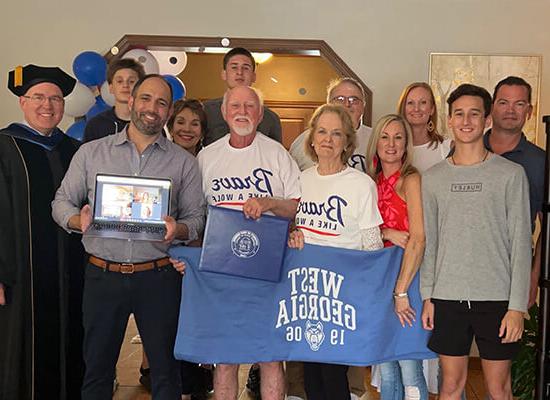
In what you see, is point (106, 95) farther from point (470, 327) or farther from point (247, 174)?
point (470, 327)

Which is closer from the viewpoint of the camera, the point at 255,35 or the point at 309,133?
the point at 309,133

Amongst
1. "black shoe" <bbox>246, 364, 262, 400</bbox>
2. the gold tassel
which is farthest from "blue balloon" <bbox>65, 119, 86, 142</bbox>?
"black shoe" <bbox>246, 364, 262, 400</bbox>

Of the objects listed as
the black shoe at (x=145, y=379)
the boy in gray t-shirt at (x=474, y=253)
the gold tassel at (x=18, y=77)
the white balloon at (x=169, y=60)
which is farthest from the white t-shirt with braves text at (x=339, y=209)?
the white balloon at (x=169, y=60)

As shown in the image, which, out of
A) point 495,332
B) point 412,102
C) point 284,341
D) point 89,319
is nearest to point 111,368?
point 89,319

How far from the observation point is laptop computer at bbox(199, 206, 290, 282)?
8.85ft

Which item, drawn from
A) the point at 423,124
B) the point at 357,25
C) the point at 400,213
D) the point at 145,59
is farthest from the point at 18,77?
the point at 357,25

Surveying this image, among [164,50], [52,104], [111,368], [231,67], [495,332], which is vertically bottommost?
[111,368]

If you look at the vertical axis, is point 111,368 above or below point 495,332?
below

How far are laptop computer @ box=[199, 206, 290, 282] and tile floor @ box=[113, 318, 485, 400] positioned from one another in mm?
1454

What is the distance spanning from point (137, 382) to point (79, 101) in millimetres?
1897

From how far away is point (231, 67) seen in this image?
3648 millimetres

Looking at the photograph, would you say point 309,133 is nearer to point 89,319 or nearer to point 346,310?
point 346,310

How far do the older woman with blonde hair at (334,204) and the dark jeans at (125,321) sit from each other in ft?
1.95

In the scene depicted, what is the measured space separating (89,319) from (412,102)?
1848 millimetres
